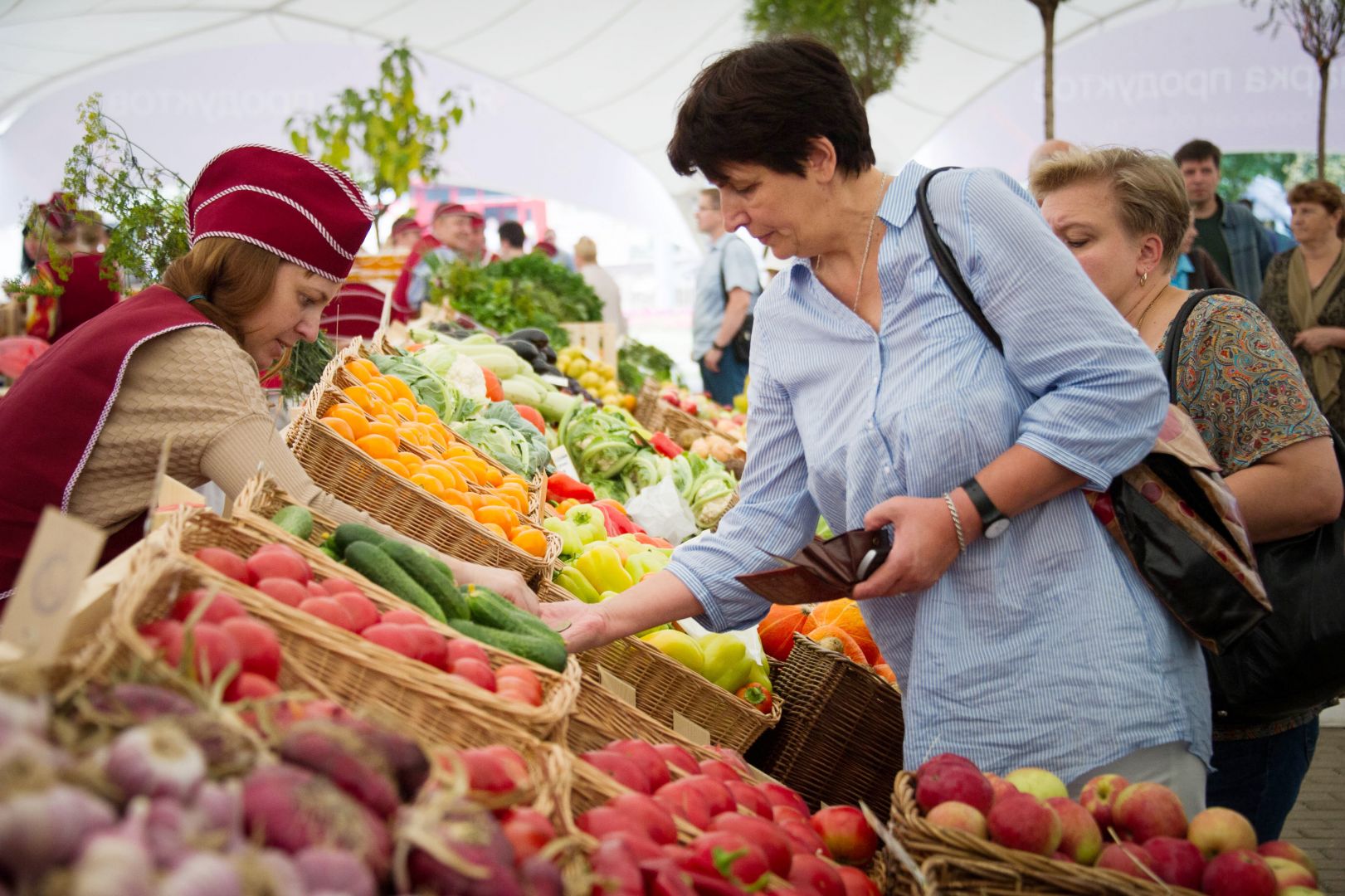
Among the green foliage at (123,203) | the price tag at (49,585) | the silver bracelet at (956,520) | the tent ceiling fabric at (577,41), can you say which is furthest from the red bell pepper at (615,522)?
the tent ceiling fabric at (577,41)

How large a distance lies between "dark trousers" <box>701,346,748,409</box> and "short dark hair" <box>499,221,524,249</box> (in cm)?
281

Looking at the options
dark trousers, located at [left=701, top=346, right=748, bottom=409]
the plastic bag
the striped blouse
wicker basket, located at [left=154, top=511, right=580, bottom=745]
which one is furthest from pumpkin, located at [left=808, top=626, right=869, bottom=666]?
dark trousers, located at [left=701, top=346, right=748, bottom=409]

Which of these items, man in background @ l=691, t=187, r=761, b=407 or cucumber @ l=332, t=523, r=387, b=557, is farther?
man in background @ l=691, t=187, r=761, b=407

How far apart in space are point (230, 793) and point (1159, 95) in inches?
619

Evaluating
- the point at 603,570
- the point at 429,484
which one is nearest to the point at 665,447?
the point at 603,570

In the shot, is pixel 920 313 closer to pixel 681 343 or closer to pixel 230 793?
pixel 230 793

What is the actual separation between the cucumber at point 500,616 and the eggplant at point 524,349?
13.5 feet

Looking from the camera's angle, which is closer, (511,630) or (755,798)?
(755,798)

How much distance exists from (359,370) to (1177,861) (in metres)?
2.76

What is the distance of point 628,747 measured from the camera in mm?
1819

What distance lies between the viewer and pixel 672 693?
2.74m

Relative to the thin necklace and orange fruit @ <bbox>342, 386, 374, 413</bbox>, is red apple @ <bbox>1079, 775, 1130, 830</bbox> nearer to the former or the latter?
the thin necklace

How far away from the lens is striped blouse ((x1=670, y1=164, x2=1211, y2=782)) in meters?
1.94

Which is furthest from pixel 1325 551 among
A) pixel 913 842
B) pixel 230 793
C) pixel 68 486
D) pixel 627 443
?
pixel 627 443
